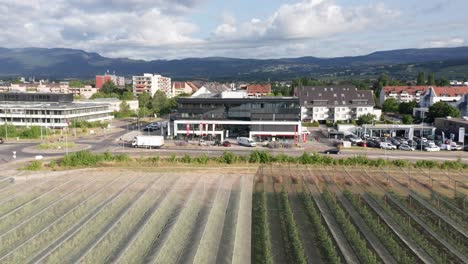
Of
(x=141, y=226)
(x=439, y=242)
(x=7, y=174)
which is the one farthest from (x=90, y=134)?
(x=439, y=242)

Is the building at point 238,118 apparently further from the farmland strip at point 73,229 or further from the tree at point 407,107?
the tree at point 407,107

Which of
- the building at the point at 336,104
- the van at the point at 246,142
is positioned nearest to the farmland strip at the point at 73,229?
the van at the point at 246,142

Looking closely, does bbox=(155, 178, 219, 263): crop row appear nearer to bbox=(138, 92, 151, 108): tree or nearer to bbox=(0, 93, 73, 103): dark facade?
bbox=(0, 93, 73, 103): dark facade

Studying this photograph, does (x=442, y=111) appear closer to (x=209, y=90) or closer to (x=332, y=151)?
(x=332, y=151)

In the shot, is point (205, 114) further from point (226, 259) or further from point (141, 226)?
point (226, 259)

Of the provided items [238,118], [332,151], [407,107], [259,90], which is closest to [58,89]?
[259,90]

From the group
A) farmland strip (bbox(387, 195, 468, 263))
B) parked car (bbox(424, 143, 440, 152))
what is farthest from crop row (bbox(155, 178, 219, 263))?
parked car (bbox(424, 143, 440, 152))
